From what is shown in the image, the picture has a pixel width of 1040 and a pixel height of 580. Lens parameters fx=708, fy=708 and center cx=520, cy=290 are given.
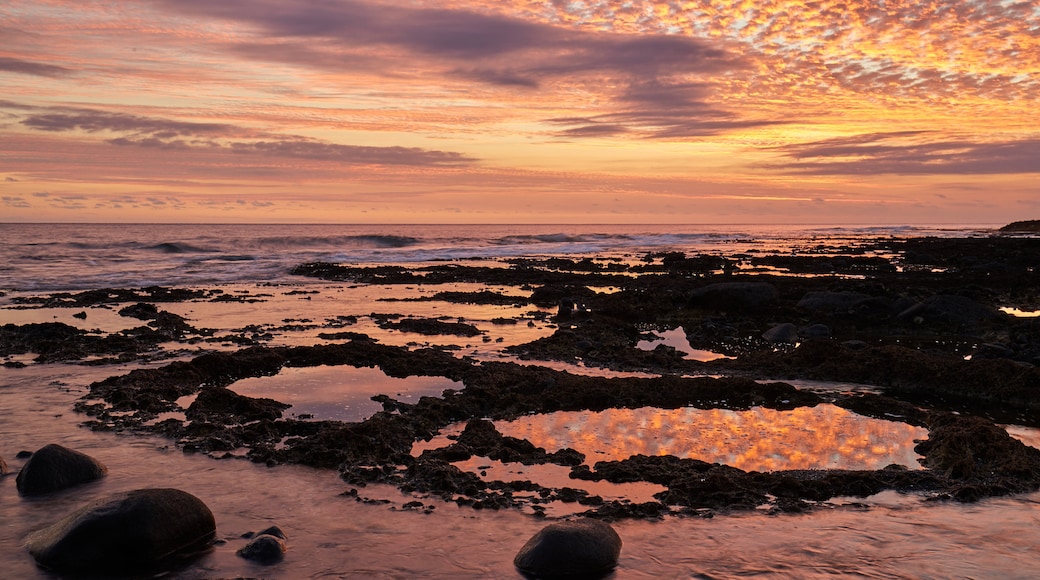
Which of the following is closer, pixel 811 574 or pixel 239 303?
pixel 811 574

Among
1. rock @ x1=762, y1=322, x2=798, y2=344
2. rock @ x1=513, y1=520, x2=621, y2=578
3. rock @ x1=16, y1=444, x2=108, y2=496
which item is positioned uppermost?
rock @ x1=762, y1=322, x2=798, y2=344

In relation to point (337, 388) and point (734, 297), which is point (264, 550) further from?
point (734, 297)

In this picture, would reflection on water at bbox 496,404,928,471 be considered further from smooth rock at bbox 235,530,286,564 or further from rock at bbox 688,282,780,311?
rock at bbox 688,282,780,311

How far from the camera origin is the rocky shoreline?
8.45m

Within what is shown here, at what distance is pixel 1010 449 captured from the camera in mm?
9164

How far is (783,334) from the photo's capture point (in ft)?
61.0

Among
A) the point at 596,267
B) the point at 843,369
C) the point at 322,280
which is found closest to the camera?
the point at 843,369

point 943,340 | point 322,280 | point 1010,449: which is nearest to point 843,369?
point 1010,449

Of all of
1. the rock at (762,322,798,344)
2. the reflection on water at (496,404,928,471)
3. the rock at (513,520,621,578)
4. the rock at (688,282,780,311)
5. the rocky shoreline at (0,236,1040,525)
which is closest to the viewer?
the rock at (513,520,621,578)

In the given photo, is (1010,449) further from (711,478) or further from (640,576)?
(640,576)

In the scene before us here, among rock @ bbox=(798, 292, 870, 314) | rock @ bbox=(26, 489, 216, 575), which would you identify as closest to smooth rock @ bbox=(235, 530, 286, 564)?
rock @ bbox=(26, 489, 216, 575)

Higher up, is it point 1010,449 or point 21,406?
point 1010,449

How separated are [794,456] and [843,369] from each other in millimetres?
5344

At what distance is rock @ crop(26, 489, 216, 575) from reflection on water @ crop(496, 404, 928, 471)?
15.1 ft
